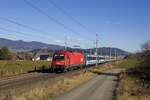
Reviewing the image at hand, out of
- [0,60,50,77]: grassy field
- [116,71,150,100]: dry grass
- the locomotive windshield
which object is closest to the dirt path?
[116,71,150,100]: dry grass

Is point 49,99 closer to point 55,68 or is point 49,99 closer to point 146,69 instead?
point 55,68

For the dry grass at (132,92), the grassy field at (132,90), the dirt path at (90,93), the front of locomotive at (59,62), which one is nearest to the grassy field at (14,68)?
the front of locomotive at (59,62)

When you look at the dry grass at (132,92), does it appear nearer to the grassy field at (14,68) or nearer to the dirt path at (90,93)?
the dirt path at (90,93)

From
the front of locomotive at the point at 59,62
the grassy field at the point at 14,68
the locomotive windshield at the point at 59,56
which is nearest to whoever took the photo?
the grassy field at the point at 14,68

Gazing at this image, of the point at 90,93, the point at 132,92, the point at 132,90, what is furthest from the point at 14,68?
the point at 132,92

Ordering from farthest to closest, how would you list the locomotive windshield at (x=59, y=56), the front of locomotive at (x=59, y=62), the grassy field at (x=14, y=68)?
the locomotive windshield at (x=59, y=56)
the front of locomotive at (x=59, y=62)
the grassy field at (x=14, y=68)

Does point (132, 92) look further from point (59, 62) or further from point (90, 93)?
point (59, 62)

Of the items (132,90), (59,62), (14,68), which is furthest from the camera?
(14,68)

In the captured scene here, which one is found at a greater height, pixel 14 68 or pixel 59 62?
pixel 59 62

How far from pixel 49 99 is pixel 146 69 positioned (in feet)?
107

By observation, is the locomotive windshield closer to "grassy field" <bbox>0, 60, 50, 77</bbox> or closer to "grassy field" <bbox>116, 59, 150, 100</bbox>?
"grassy field" <bbox>0, 60, 50, 77</bbox>

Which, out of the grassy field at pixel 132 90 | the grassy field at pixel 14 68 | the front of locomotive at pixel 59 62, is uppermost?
the front of locomotive at pixel 59 62

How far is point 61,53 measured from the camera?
29.1 m

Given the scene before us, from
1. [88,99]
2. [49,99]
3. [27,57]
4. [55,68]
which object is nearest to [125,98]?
[88,99]
